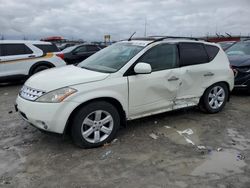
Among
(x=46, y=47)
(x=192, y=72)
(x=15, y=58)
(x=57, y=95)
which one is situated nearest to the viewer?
(x=57, y=95)

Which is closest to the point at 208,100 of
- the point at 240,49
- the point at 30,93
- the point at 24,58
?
the point at 30,93

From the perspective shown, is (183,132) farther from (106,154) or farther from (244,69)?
(244,69)

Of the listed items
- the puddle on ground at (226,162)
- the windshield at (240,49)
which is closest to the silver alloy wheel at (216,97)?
the puddle on ground at (226,162)

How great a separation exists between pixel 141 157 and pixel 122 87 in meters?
1.10

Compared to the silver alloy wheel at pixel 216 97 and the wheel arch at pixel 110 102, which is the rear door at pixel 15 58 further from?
the silver alloy wheel at pixel 216 97

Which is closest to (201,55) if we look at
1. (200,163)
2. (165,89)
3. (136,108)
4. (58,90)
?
(165,89)

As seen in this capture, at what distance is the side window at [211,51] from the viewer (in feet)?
18.9

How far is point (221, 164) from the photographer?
3711 millimetres

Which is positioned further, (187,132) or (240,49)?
(240,49)

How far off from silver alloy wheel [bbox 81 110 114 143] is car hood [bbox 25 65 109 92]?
520mm

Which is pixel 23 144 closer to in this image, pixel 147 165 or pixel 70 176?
pixel 70 176

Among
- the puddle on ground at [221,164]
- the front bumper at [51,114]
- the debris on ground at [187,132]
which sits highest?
the front bumper at [51,114]

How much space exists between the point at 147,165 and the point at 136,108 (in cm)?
113

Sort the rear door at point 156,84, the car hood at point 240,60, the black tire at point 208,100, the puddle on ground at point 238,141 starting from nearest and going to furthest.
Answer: the puddle on ground at point 238,141
the rear door at point 156,84
the black tire at point 208,100
the car hood at point 240,60
